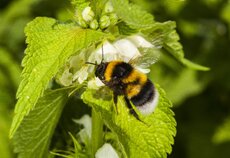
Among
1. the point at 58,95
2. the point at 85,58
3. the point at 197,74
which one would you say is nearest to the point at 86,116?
the point at 58,95

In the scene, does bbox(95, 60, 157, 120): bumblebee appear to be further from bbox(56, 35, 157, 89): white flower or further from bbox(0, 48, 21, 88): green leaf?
bbox(0, 48, 21, 88): green leaf

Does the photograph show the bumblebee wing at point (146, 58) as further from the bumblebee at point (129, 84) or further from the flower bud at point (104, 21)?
the flower bud at point (104, 21)

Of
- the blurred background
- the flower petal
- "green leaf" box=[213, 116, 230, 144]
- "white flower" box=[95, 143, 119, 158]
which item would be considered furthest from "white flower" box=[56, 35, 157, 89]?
"green leaf" box=[213, 116, 230, 144]

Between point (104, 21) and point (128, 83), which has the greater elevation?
point (104, 21)

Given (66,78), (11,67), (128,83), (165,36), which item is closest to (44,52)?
(66,78)

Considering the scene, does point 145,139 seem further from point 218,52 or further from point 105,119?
point 218,52

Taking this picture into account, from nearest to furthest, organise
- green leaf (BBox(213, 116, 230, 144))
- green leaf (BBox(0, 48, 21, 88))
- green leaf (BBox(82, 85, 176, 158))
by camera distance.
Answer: green leaf (BBox(82, 85, 176, 158)) → green leaf (BBox(0, 48, 21, 88)) → green leaf (BBox(213, 116, 230, 144))

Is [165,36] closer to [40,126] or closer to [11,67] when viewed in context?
[40,126]
